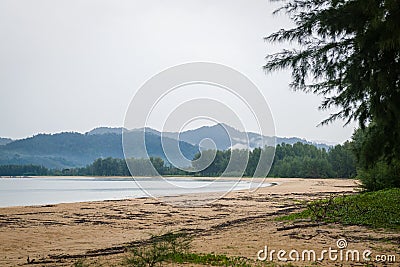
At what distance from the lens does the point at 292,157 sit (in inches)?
3679

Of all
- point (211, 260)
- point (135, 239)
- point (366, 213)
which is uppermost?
point (366, 213)

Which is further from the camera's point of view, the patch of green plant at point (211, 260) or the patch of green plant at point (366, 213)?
the patch of green plant at point (366, 213)

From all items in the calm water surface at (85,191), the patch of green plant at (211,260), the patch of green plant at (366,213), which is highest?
the patch of green plant at (366,213)

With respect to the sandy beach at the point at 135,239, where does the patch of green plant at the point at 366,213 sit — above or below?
above

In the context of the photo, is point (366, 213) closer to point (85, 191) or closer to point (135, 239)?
point (135, 239)

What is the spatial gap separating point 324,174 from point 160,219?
6451 centimetres

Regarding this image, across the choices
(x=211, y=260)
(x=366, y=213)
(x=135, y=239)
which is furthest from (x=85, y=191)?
(x=211, y=260)

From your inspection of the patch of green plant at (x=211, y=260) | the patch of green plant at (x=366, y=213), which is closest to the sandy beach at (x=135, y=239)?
the patch of green plant at (x=211, y=260)

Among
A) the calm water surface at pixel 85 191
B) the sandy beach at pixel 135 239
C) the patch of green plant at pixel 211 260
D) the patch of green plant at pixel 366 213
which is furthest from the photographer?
the calm water surface at pixel 85 191

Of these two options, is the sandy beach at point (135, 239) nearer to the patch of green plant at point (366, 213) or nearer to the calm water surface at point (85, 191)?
the patch of green plant at point (366, 213)

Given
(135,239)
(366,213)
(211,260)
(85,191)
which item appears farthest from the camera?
(85,191)

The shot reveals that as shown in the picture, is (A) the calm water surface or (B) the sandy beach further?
(A) the calm water surface

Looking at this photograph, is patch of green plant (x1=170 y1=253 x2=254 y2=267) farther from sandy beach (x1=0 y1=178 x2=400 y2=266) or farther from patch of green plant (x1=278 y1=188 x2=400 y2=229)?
patch of green plant (x1=278 y1=188 x2=400 y2=229)

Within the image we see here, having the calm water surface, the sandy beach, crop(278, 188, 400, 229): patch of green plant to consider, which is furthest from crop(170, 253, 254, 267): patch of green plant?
the calm water surface
